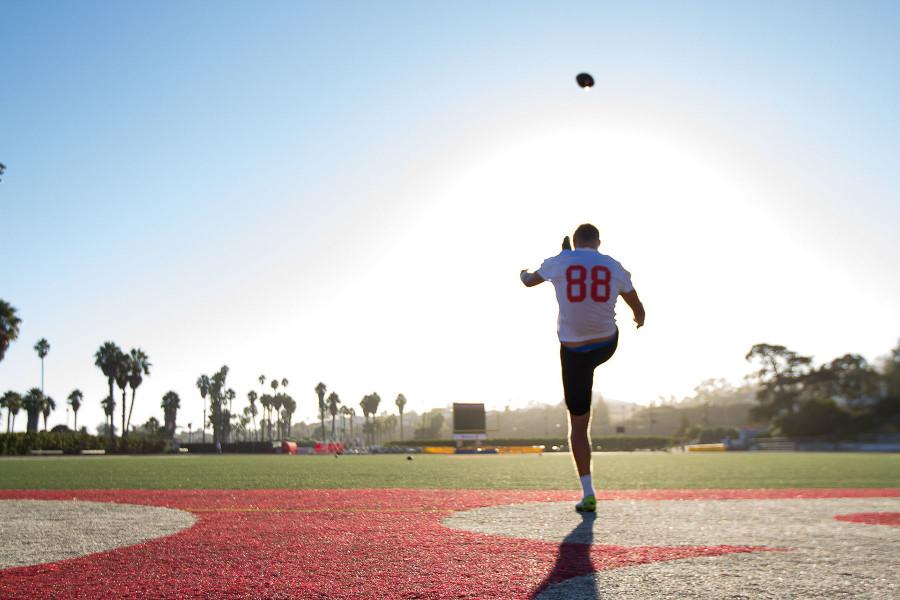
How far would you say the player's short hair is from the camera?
581 cm

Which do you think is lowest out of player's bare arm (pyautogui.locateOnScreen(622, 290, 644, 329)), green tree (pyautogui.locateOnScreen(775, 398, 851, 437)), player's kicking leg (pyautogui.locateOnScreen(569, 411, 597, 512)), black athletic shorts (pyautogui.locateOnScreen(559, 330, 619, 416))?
green tree (pyautogui.locateOnScreen(775, 398, 851, 437))

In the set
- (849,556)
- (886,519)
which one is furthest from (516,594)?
(886,519)

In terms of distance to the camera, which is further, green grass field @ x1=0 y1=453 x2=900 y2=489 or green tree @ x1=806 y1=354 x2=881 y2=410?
green tree @ x1=806 y1=354 x2=881 y2=410

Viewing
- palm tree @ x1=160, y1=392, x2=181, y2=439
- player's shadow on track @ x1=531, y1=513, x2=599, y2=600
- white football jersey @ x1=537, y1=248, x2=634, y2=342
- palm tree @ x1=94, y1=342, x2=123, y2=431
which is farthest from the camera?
palm tree @ x1=160, y1=392, x2=181, y2=439

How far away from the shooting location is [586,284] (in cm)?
557

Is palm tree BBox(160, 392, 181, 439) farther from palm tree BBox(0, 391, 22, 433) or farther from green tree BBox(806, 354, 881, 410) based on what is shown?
green tree BBox(806, 354, 881, 410)

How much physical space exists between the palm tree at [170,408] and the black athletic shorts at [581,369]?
139 m

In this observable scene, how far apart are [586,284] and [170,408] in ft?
458

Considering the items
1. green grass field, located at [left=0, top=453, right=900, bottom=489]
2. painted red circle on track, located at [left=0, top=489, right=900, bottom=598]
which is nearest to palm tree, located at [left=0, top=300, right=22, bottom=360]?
green grass field, located at [left=0, top=453, right=900, bottom=489]

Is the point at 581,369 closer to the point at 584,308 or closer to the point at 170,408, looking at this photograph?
the point at 584,308

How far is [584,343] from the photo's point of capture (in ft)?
18.3

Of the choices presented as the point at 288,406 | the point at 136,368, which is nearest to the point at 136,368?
the point at 136,368

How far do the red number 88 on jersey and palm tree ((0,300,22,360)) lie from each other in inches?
2389

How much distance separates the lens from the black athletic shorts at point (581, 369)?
5.61m
